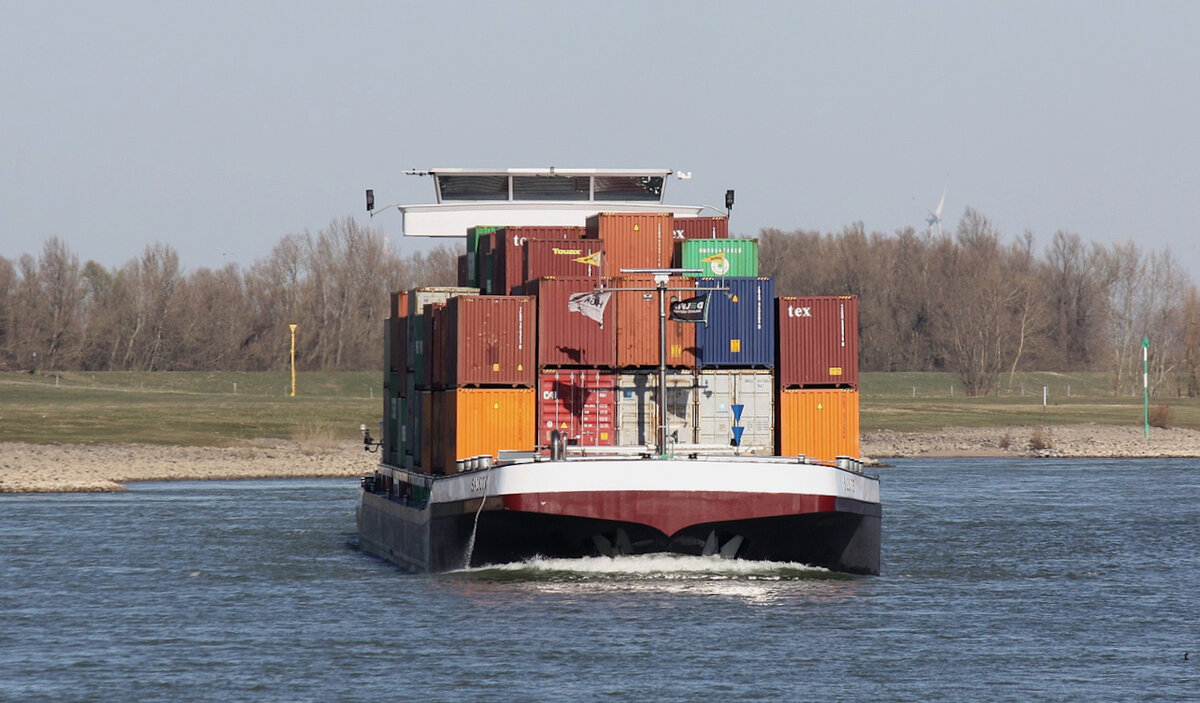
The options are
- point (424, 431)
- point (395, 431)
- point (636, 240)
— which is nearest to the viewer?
point (636, 240)

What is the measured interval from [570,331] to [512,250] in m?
4.77

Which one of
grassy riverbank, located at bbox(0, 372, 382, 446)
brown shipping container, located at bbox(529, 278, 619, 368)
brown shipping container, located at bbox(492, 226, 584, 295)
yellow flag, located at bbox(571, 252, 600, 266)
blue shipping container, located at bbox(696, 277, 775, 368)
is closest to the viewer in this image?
brown shipping container, located at bbox(529, 278, 619, 368)

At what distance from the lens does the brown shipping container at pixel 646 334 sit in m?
31.8

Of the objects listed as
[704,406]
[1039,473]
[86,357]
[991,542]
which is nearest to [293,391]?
[86,357]

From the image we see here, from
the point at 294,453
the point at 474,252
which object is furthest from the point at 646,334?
the point at 294,453

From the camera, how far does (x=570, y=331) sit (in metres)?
32.0

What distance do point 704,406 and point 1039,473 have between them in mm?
44586

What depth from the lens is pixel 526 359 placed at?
106 feet

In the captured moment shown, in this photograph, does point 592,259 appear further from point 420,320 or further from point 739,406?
point 420,320

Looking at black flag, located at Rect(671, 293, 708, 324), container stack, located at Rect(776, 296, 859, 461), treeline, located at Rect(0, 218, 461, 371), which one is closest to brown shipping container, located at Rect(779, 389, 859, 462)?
container stack, located at Rect(776, 296, 859, 461)

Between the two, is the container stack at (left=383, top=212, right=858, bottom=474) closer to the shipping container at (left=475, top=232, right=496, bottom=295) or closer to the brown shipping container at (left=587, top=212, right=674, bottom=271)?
the brown shipping container at (left=587, top=212, right=674, bottom=271)

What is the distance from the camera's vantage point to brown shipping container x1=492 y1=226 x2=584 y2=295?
36.1 m

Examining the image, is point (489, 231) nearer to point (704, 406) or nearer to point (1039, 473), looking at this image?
point (704, 406)

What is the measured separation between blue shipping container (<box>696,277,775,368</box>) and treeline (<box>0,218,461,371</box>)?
4086 inches
